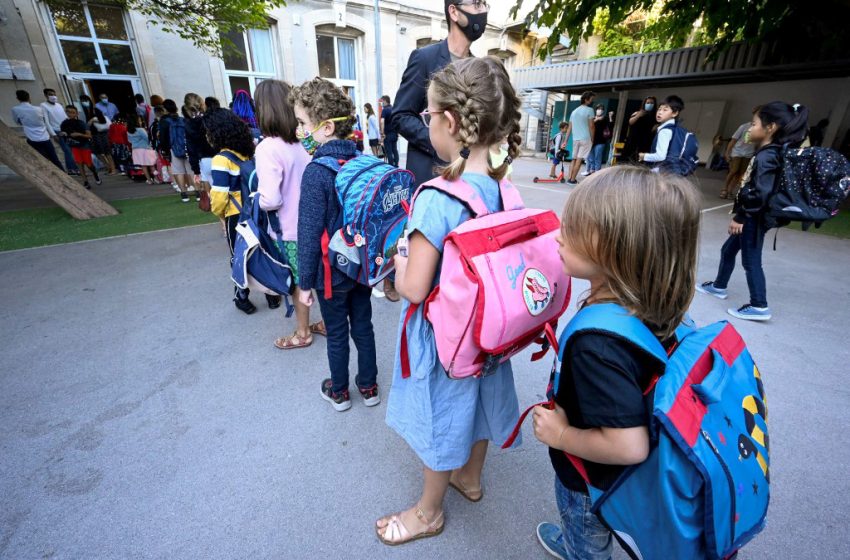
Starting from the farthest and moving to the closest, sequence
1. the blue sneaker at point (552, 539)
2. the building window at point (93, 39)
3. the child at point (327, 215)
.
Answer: the building window at point (93, 39) < the child at point (327, 215) < the blue sneaker at point (552, 539)

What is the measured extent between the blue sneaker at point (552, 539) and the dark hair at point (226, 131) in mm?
3029

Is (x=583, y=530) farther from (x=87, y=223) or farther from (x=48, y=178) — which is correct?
(x=48, y=178)

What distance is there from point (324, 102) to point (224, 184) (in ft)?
4.52

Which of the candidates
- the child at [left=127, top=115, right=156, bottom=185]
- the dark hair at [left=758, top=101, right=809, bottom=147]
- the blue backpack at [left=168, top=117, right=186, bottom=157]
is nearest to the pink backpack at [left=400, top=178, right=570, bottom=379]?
the dark hair at [left=758, top=101, right=809, bottom=147]

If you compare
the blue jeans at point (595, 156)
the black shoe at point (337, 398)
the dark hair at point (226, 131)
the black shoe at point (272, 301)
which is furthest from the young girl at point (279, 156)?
the blue jeans at point (595, 156)

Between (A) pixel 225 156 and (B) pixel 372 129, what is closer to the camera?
(A) pixel 225 156

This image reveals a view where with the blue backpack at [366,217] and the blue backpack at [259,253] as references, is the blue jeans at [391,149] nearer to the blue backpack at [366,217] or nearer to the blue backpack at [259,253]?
the blue backpack at [259,253]

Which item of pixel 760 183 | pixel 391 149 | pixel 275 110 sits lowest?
pixel 391 149

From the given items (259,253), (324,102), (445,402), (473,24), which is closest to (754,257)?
(473,24)

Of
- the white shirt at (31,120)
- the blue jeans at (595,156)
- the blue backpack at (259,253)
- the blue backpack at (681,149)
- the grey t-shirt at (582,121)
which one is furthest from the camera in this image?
the blue jeans at (595,156)

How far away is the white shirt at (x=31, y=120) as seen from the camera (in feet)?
28.2

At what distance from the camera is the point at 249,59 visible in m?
13.1

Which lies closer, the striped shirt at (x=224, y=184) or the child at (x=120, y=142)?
the striped shirt at (x=224, y=184)

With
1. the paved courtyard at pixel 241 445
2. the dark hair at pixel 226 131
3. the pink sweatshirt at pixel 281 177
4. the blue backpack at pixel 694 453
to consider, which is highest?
the dark hair at pixel 226 131
